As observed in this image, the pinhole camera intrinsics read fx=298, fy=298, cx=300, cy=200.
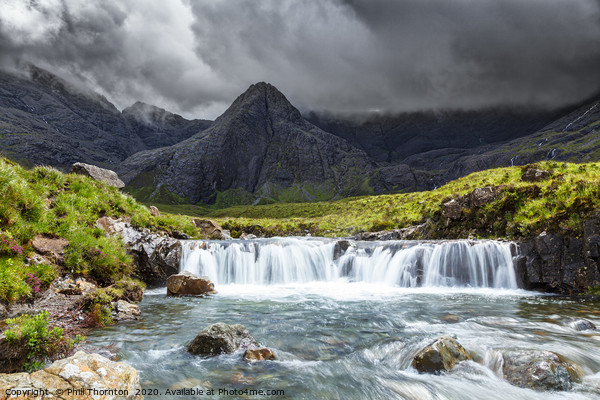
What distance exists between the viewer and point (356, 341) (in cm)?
1044

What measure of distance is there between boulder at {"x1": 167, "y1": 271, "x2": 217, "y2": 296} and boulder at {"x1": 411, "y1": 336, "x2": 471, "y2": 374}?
44.6ft

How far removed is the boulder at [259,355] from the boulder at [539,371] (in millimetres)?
6165

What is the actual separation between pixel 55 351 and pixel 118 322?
16.0ft

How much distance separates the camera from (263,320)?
12914 mm

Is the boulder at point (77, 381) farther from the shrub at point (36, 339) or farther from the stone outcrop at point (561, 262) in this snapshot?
the stone outcrop at point (561, 262)

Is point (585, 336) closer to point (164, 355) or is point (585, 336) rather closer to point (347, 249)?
point (164, 355)

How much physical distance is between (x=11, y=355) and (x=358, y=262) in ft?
68.8

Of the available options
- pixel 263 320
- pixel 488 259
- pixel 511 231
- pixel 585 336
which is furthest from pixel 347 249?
pixel 585 336

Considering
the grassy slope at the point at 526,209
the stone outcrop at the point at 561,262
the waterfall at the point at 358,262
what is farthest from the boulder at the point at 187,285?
the grassy slope at the point at 526,209

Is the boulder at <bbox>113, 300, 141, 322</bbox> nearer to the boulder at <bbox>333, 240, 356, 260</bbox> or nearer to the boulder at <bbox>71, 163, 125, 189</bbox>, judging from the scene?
the boulder at <bbox>71, 163, 125, 189</bbox>

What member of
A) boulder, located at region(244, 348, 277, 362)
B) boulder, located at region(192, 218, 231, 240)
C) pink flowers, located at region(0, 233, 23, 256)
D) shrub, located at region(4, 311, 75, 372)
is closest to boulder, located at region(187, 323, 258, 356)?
boulder, located at region(244, 348, 277, 362)

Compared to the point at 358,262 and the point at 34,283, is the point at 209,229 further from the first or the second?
the point at 34,283

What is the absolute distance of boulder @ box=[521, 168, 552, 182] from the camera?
24311 millimetres

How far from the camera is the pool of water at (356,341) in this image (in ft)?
23.7
